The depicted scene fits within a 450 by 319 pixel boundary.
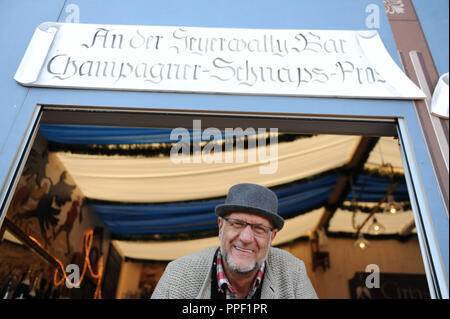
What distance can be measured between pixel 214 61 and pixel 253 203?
2.97 ft

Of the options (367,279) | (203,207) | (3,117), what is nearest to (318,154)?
(203,207)

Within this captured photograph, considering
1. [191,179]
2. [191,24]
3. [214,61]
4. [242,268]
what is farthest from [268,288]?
[191,179]

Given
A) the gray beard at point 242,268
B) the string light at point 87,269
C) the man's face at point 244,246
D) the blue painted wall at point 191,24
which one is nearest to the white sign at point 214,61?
the blue painted wall at point 191,24

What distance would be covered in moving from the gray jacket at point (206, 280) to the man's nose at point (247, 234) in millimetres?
234

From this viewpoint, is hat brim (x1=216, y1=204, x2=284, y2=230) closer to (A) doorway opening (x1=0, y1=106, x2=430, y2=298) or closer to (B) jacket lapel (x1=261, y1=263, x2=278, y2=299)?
(B) jacket lapel (x1=261, y1=263, x2=278, y2=299)

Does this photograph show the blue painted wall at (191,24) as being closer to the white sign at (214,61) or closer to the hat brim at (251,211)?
the white sign at (214,61)

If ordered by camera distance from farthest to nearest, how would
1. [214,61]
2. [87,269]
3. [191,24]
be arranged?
[87,269] → [191,24] → [214,61]

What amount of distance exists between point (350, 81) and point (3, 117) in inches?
78.6

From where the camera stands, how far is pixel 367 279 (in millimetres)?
5922

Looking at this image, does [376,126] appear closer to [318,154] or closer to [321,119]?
[321,119]

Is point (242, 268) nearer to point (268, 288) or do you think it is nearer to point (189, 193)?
point (268, 288)

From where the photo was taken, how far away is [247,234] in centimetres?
181

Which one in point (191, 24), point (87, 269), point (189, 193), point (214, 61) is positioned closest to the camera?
point (214, 61)

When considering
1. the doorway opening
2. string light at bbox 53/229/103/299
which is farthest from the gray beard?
string light at bbox 53/229/103/299
